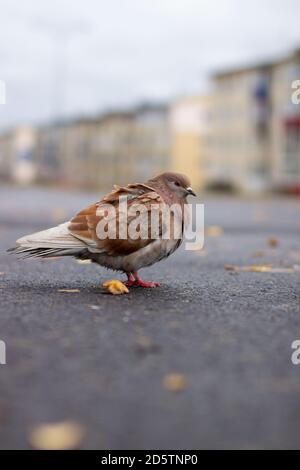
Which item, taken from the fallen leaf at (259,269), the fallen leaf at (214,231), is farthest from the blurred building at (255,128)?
the fallen leaf at (259,269)

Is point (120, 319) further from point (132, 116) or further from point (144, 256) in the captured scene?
point (132, 116)

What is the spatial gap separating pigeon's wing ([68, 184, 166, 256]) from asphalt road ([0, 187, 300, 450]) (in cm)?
30

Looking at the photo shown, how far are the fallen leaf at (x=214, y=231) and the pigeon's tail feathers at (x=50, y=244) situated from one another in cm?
602

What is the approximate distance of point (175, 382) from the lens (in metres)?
2.41

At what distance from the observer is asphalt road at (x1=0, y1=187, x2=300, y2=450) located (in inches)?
80.6

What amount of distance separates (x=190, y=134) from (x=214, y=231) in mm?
65541

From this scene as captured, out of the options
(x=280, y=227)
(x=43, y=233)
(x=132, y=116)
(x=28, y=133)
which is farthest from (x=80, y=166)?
(x=43, y=233)

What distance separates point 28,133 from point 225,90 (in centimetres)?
8460

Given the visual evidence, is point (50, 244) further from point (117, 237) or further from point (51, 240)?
point (117, 237)

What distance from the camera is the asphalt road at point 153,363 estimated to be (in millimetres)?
2047

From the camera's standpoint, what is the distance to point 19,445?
194cm

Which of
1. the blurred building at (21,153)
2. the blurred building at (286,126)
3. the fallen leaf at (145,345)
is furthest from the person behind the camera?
the blurred building at (21,153)

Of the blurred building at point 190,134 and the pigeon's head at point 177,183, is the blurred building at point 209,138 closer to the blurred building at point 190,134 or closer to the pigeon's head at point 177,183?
the blurred building at point 190,134

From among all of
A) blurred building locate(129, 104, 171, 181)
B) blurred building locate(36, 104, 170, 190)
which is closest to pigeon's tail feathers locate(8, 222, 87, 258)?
blurred building locate(36, 104, 170, 190)
